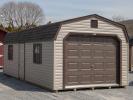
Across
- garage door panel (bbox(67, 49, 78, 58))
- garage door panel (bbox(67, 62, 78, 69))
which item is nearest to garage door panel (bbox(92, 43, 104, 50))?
garage door panel (bbox(67, 49, 78, 58))

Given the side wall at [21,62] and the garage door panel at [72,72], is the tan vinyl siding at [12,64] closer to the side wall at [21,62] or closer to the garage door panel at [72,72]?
the side wall at [21,62]

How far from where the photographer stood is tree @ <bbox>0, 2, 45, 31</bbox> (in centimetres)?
6506

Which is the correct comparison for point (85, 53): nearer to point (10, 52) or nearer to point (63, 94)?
point (63, 94)

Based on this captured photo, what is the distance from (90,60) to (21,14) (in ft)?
170

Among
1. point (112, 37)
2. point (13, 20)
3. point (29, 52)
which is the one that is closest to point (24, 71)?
point (29, 52)

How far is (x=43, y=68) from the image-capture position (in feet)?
53.4

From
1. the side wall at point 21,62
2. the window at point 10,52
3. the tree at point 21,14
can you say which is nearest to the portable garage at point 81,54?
the side wall at point 21,62

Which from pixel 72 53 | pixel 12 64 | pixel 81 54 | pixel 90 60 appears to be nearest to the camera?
pixel 72 53

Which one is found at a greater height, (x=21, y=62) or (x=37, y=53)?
(x=37, y=53)

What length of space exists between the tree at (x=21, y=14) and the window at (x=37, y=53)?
46.0 metres

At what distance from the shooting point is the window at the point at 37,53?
16828 mm

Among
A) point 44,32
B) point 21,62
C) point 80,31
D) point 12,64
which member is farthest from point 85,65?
point 12,64

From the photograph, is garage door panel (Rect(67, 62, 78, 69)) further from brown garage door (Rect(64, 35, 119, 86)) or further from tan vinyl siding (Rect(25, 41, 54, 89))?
tan vinyl siding (Rect(25, 41, 54, 89))

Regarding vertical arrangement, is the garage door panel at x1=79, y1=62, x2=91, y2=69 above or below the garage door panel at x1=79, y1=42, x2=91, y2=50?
below
